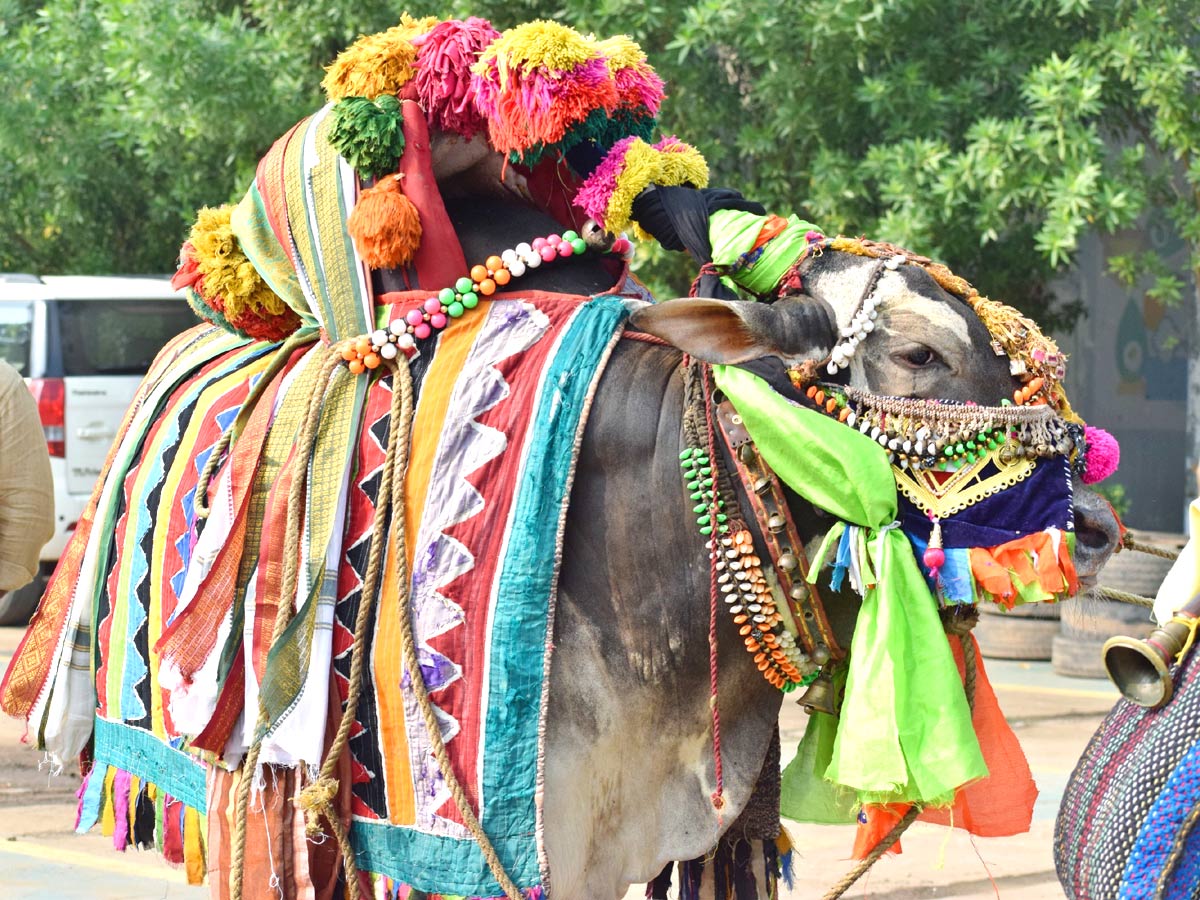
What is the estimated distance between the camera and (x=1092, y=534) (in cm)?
277

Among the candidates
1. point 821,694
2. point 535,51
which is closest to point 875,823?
point 821,694

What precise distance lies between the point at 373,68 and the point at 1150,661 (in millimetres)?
Result: 1746

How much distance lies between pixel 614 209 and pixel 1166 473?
9.59 metres

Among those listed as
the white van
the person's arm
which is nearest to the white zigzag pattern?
the person's arm

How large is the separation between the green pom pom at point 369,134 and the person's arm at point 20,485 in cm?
204

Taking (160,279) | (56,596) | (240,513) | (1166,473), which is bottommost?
(1166,473)

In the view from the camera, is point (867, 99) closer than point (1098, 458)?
No

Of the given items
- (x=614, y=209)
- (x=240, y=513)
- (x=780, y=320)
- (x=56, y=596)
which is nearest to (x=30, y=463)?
(x=56, y=596)

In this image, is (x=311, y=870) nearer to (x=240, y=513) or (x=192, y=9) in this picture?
(x=240, y=513)

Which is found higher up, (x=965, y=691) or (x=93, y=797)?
(x=965, y=691)

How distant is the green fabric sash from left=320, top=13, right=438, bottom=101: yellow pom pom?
895 millimetres

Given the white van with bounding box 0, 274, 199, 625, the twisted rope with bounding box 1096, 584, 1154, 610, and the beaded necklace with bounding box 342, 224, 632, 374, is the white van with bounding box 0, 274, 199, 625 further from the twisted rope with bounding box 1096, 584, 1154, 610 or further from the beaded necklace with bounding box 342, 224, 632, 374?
the twisted rope with bounding box 1096, 584, 1154, 610

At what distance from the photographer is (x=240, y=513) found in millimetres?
2947

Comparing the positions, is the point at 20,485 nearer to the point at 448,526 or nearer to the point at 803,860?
the point at 448,526
